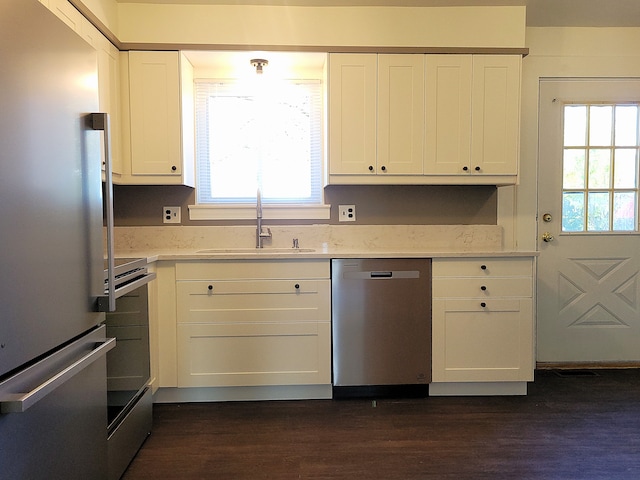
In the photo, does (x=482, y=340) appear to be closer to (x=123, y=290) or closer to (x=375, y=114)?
(x=375, y=114)

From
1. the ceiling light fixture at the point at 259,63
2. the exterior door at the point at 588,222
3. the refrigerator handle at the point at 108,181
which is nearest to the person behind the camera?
the refrigerator handle at the point at 108,181

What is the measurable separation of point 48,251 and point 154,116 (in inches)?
67.7

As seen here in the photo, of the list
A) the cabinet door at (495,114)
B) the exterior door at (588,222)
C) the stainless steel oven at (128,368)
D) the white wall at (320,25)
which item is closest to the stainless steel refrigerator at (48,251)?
the stainless steel oven at (128,368)

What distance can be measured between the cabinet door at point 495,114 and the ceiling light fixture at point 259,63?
50.1 inches

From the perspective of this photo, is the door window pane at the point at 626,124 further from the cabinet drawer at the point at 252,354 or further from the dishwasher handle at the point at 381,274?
the cabinet drawer at the point at 252,354

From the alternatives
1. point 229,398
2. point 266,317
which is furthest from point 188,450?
point 266,317

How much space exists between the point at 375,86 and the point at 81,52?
1.73 meters

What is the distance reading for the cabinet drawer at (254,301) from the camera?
2.34 meters

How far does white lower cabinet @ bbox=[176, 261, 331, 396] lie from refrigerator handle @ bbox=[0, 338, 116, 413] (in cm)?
107

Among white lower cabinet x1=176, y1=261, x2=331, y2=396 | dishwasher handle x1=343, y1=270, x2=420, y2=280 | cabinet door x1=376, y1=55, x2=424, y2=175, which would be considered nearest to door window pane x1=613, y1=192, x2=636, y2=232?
cabinet door x1=376, y1=55, x2=424, y2=175

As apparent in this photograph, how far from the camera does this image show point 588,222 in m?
2.98

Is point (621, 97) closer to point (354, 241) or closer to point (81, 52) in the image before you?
point (354, 241)

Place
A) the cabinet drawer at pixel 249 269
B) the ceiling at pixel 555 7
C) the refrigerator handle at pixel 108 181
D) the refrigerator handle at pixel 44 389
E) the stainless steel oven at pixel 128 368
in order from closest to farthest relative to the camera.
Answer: the refrigerator handle at pixel 44 389, the refrigerator handle at pixel 108 181, the stainless steel oven at pixel 128 368, the cabinet drawer at pixel 249 269, the ceiling at pixel 555 7

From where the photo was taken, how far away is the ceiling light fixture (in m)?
2.66
